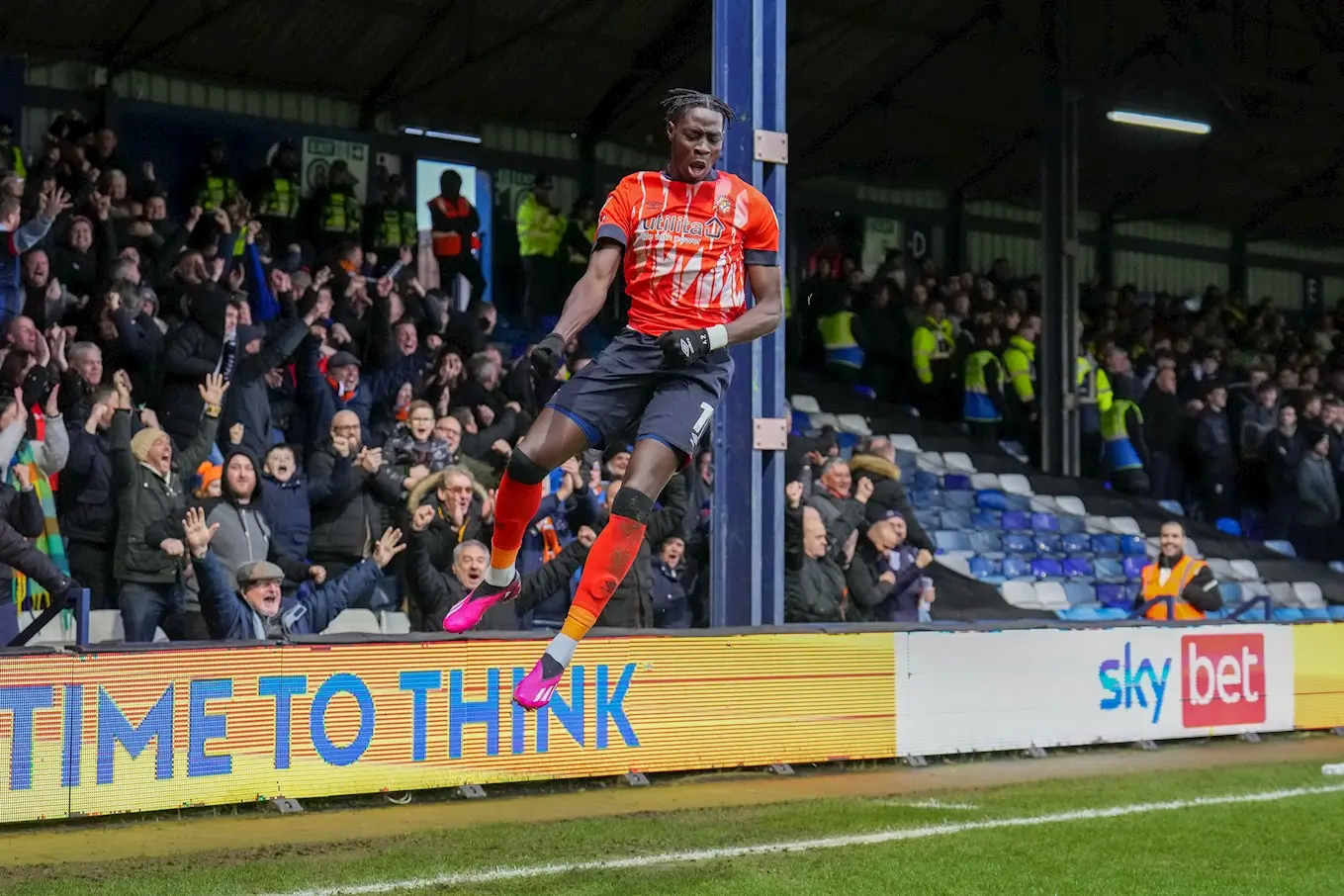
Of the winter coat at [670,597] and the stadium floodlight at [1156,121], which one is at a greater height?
the stadium floodlight at [1156,121]

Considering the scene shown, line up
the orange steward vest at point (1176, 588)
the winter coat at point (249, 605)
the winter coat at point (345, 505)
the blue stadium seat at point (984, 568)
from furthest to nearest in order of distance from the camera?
the blue stadium seat at point (984, 568)
the orange steward vest at point (1176, 588)
the winter coat at point (345, 505)
the winter coat at point (249, 605)

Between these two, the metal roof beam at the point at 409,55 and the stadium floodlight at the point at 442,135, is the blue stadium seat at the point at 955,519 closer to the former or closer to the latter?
the metal roof beam at the point at 409,55

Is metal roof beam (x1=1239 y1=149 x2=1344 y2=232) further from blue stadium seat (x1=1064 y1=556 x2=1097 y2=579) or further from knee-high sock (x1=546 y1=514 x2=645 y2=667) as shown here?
knee-high sock (x1=546 y1=514 x2=645 y2=667)

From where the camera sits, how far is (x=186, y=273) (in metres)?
13.0

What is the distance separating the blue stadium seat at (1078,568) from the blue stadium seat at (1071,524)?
2.13ft

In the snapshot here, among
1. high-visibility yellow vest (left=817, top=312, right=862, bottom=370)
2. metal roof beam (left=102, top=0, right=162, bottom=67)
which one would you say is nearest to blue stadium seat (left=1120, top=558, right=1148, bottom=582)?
high-visibility yellow vest (left=817, top=312, right=862, bottom=370)

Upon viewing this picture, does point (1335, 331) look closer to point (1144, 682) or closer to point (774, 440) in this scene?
point (1144, 682)

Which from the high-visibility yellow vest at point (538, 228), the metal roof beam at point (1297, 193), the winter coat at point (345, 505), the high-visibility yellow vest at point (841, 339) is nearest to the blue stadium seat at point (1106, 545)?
the high-visibility yellow vest at point (841, 339)

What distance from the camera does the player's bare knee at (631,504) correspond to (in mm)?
6598

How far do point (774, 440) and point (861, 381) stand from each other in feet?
33.0

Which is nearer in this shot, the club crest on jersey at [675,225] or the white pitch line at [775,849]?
the white pitch line at [775,849]

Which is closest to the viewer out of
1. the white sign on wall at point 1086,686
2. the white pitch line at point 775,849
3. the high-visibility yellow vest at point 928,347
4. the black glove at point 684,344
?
the black glove at point 684,344

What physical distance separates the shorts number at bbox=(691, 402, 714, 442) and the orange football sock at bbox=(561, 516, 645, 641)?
1.36ft

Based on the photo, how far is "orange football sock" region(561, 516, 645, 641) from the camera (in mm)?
6590
